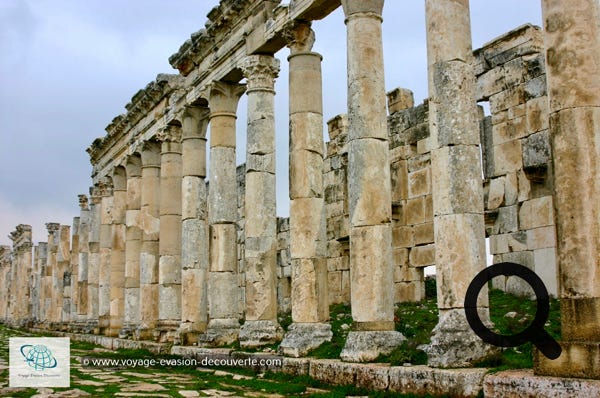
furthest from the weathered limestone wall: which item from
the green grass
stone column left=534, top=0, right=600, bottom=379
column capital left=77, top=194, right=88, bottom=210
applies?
column capital left=77, top=194, right=88, bottom=210

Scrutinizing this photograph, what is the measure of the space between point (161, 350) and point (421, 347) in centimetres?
969

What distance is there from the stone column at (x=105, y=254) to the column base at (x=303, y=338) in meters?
13.8

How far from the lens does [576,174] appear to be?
7656 mm

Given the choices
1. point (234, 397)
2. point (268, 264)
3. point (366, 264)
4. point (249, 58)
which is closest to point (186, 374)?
point (268, 264)

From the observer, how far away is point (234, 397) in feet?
33.3

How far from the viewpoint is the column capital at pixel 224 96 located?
1783cm

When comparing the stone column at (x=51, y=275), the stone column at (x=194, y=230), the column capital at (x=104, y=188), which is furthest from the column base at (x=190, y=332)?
the stone column at (x=51, y=275)

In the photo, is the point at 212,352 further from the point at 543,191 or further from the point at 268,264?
the point at 543,191

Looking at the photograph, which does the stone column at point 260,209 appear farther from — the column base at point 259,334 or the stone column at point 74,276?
the stone column at point 74,276

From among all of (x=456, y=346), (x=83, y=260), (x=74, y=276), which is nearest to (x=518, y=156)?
(x=456, y=346)

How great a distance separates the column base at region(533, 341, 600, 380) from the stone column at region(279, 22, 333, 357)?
5.84 metres

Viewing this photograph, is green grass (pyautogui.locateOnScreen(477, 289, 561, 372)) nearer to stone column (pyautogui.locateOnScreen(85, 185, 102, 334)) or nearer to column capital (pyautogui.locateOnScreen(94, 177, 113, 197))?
column capital (pyautogui.locateOnScreen(94, 177, 113, 197))

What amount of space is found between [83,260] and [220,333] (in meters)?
16.3

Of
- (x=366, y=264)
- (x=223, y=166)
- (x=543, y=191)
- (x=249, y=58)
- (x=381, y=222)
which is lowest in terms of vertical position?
(x=366, y=264)
